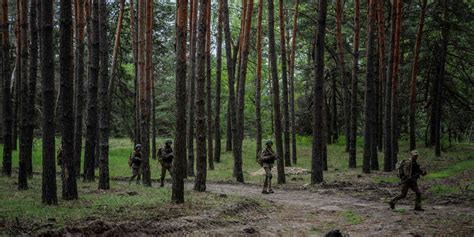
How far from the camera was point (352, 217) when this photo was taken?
1205 centimetres

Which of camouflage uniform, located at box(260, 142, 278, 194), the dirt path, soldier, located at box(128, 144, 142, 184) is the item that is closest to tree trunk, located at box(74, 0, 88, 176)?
soldier, located at box(128, 144, 142, 184)

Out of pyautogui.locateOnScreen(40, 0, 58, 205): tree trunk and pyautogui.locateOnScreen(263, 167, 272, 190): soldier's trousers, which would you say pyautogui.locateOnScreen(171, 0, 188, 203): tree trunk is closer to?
pyautogui.locateOnScreen(40, 0, 58, 205): tree trunk

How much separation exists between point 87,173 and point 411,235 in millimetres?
12600

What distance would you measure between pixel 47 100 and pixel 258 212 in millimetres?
5955

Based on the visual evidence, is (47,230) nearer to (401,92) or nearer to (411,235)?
(411,235)

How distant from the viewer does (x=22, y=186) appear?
1405 cm

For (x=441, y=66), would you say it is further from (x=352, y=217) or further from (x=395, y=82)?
(x=352, y=217)

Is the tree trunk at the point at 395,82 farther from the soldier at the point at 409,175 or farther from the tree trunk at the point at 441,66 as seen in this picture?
the soldier at the point at 409,175

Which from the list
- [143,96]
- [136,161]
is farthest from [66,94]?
[136,161]

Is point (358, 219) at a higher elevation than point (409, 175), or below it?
below

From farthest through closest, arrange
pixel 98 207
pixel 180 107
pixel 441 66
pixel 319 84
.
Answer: pixel 441 66 < pixel 319 84 < pixel 180 107 < pixel 98 207

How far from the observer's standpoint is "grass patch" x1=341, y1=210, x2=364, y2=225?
11.4 meters

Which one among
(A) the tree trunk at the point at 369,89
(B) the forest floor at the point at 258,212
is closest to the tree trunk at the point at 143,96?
(B) the forest floor at the point at 258,212

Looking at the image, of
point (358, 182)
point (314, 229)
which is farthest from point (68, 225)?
point (358, 182)
